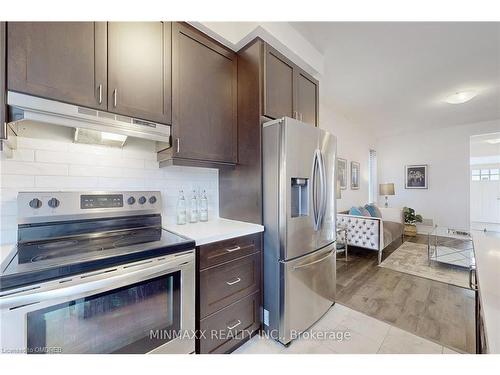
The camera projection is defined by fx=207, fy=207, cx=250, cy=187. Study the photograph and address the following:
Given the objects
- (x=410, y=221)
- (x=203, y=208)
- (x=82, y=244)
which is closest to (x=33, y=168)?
(x=82, y=244)

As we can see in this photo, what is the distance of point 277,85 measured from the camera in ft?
5.81

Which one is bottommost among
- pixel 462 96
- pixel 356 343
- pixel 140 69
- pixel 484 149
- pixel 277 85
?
pixel 356 343

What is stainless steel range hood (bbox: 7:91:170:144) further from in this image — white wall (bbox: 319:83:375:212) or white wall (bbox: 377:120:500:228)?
white wall (bbox: 377:120:500:228)

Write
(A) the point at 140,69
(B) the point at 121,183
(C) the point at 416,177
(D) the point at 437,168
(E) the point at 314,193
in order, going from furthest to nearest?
(C) the point at 416,177 < (D) the point at 437,168 < (E) the point at 314,193 < (B) the point at 121,183 < (A) the point at 140,69

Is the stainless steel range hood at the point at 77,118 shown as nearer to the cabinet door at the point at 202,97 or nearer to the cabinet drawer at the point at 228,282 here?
the cabinet door at the point at 202,97

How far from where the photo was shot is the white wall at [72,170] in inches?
46.3

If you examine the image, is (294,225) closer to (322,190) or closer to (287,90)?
(322,190)

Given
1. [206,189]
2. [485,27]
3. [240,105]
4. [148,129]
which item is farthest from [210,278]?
[485,27]

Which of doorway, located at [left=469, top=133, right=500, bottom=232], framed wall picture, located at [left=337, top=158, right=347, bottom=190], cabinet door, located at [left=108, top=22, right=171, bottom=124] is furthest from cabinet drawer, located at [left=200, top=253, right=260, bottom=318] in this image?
doorway, located at [left=469, top=133, right=500, bottom=232]

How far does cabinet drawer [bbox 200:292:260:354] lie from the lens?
1.30 meters

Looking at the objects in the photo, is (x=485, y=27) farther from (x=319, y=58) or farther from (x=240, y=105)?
(x=240, y=105)

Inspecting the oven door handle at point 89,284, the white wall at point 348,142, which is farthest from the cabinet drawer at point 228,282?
the white wall at point 348,142

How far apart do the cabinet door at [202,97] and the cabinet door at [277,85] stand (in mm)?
310

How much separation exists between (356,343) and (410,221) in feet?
15.3
